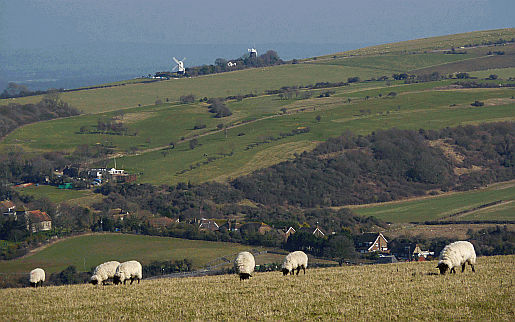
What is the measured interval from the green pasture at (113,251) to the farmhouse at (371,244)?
1123cm

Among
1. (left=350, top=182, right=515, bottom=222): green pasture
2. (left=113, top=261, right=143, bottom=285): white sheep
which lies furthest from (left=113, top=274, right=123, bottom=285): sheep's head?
(left=350, top=182, right=515, bottom=222): green pasture

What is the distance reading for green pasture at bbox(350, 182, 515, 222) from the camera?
78562 mm

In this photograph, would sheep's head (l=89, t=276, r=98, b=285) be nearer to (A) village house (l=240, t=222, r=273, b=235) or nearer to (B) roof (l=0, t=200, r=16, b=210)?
(A) village house (l=240, t=222, r=273, b=235)

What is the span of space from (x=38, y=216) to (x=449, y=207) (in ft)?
174

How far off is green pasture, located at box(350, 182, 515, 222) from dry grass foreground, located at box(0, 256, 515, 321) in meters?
54.0

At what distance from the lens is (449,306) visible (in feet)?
64.7

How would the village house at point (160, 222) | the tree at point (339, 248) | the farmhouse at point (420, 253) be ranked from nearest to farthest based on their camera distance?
the farmhouse at point (420, 253), the tree at point (339, 248), the village house at point (160, 222)

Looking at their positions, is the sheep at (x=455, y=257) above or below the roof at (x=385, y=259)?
above

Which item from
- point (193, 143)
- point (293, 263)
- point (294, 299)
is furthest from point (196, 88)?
point (294, 299)

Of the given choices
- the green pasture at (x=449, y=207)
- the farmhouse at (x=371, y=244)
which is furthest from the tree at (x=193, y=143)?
the farmhouse at (x=371, y=244)

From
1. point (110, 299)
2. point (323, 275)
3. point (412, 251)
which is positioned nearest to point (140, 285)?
point (110, 299)

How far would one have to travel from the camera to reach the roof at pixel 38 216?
74062 mm

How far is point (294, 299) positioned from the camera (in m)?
21.4

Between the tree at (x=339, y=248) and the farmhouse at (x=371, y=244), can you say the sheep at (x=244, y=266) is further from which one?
the farmhouse at (x=371, y=244)
